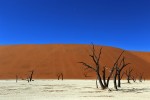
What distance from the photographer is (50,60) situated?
248ft

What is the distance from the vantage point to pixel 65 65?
72.9m

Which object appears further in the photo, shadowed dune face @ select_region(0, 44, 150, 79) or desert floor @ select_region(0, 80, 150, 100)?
shadowed dune face @ select_region(0, 44, 150, 79)

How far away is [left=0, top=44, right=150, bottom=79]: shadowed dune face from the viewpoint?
67062mm

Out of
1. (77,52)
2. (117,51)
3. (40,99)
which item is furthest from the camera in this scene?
(117,51)

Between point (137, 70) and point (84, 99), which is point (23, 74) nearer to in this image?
point (137, 70)

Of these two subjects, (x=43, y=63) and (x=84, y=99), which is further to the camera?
(x=43, y=63)

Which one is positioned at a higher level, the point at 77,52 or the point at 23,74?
the point at 77,52

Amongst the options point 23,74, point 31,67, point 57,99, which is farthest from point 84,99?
point 31,67

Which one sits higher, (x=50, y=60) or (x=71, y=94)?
(x=50, y=60)

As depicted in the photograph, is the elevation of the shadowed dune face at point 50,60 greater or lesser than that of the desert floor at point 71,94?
greater

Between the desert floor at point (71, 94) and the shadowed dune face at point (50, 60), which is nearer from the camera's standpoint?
the desert floor at point (71, 94)

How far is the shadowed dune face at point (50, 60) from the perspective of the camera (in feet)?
220

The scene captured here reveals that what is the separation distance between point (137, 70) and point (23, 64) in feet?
101

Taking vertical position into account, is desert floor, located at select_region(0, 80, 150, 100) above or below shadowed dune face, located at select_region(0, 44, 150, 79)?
below
